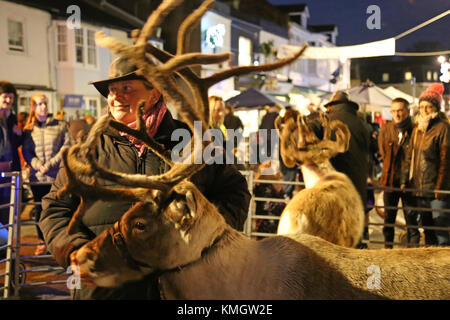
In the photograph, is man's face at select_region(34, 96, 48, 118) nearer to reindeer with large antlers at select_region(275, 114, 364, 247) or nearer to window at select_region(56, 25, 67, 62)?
reindeer with large antlers at select_region(275, 114, 364, 247)

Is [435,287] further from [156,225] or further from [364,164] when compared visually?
[364,164]

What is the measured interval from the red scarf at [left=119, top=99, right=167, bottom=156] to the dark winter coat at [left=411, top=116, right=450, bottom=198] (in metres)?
3.94

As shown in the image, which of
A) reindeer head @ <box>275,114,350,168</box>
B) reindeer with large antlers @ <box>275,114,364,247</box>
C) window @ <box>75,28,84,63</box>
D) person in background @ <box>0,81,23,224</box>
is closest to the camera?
reindeer with large antlers @ <box>275,114,364,247</box>

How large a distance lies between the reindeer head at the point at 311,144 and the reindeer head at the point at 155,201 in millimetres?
2763

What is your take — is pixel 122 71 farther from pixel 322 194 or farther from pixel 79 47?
pixel 79 47

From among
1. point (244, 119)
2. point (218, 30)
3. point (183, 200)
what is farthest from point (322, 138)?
point (244, 119)

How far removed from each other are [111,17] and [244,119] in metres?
9.04

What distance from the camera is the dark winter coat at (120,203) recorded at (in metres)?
2.31

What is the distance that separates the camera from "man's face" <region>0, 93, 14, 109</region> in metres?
5.75

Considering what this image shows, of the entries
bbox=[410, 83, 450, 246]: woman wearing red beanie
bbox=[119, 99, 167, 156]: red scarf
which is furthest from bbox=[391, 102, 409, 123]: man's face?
bbox=[119, 99, 167, 156]: red scarf

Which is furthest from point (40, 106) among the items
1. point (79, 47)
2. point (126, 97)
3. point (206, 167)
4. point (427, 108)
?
point (79, 47)

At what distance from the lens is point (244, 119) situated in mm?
23500

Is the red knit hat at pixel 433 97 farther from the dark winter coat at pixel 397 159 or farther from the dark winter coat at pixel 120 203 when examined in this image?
the dark winter coat at pixel 120 203

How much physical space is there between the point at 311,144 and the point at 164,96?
3018mm
